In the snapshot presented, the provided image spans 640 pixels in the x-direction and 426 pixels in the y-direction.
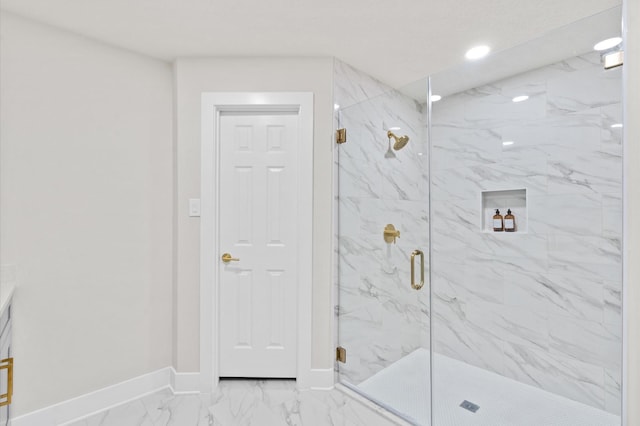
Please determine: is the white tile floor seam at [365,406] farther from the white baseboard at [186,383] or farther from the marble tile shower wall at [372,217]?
the marble tile shower wall at [372,217]

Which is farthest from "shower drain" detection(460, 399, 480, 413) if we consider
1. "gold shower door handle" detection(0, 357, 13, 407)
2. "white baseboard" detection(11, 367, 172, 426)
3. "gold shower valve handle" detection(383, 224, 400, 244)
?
"gold shower door handle" detection(0, 357, 13, 407)

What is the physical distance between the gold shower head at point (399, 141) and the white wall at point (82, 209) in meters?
1.56

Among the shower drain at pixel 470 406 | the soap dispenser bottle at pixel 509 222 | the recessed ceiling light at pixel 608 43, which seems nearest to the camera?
the recessed ceiling light at pixel 608 43

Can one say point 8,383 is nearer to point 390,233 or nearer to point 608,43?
point 390,233

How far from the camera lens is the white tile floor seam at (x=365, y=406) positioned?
1.83m

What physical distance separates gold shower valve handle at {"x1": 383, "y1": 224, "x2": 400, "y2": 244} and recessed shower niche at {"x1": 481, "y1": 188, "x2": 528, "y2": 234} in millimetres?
626

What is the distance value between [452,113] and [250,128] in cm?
149

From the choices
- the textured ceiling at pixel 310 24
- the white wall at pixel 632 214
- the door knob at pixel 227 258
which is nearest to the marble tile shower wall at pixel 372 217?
the textured ceiling at pixel 310 24

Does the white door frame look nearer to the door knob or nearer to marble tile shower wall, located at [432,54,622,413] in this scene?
the door knob

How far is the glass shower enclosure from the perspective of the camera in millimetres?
1757

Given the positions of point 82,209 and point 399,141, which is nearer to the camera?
point 82,209

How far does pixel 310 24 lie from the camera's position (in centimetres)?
183

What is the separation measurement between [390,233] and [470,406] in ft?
3.86

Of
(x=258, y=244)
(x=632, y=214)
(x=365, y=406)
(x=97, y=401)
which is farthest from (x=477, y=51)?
(x=97, y=401)
